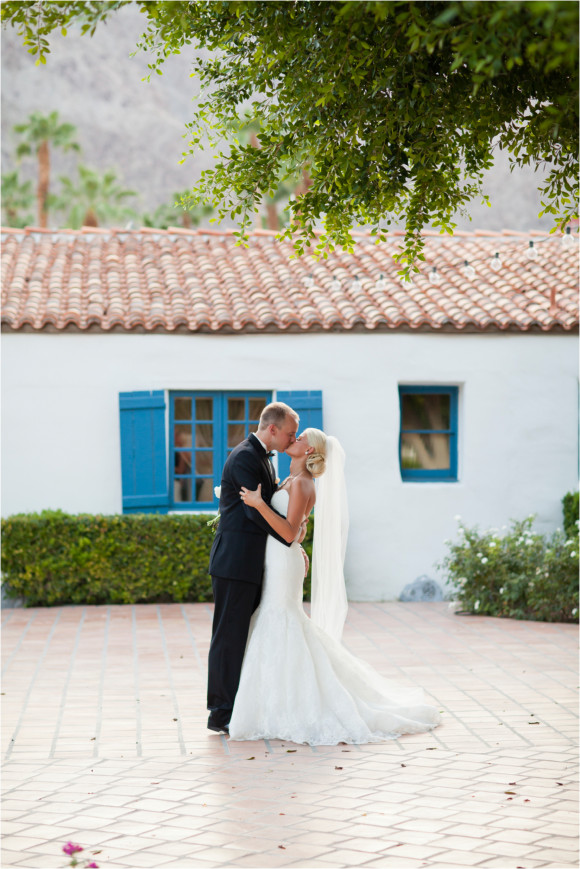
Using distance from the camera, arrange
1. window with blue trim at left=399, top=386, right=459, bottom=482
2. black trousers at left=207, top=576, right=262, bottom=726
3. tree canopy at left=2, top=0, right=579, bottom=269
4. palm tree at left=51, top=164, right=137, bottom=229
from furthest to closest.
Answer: palm tree at left=51, top=164, right=137, bottom=229 → window with blue trim at left=399, top=386, right=459, bottom=482 → black trousers at left=207, top=576, right=262, bottom=726 → tree canopy at left=2, top=0, right=579, bottom=269

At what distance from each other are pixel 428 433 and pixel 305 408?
1.75 m

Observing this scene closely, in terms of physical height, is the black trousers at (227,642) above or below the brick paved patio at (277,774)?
above

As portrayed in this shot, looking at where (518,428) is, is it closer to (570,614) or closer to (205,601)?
(570,614)

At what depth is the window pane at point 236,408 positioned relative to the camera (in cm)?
1245

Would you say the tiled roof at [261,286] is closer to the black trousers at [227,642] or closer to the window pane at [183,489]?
the window pane at [183,489]

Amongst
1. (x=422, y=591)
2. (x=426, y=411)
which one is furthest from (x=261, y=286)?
(x=422, y=591)

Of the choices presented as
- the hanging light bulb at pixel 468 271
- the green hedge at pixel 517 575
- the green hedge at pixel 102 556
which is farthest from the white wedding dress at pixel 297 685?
the hanging light bulb at pixel 468 271

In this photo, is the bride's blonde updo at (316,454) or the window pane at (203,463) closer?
the bride's blonde updo at (316,454)

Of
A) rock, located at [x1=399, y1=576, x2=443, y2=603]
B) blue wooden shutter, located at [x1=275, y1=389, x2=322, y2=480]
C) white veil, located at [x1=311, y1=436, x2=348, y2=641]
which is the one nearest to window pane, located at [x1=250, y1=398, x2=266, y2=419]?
blue wooden shutter, located at [x1=275, y1=389, x2=322, y2=480]

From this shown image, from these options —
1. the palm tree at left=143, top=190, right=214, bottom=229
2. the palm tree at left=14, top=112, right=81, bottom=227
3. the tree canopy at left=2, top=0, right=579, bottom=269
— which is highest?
the palm tree at left=14, top=112, right=81, bottom=227

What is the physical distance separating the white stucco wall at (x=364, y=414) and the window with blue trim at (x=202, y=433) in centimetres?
28

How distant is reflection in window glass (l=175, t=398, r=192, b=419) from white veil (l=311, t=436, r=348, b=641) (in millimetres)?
6067

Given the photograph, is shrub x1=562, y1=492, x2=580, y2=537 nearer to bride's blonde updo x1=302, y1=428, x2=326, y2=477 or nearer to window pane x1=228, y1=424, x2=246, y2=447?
window pane x1=228, y1=424, x2=246, y2=447

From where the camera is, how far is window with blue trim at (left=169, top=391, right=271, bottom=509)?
12352 millimetres
